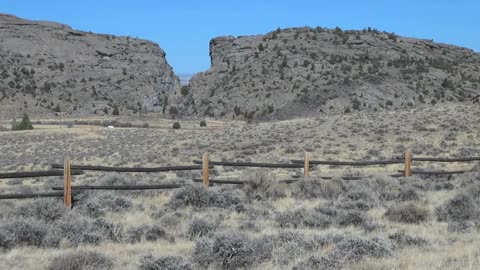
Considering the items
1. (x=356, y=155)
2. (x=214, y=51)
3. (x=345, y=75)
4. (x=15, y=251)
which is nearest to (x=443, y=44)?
(x=345, y=75)

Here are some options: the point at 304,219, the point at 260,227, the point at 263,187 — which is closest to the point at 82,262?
the point at 260,227

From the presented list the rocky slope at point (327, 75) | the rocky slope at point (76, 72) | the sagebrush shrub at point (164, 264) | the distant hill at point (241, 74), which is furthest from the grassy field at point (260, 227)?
the rocky slope at point (76, 72)

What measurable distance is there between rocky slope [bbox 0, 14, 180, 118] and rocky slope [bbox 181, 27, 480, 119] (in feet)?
65.6

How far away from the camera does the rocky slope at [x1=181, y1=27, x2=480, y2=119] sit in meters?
74.9

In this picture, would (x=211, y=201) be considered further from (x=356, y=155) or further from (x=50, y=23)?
(x=50, y=23)

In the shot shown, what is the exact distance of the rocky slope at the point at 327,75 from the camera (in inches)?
2950

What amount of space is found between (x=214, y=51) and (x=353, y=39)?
3551 cm

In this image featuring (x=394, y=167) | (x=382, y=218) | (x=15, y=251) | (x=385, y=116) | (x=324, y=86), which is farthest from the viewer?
(x=324, y=86)

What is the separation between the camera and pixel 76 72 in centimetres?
11688

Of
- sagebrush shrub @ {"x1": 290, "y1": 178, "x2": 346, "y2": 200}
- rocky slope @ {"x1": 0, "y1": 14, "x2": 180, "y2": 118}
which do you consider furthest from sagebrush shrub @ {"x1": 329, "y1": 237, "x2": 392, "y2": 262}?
rocky slope @ {"x1": 0, "y1": 14, "x2": 180, "y2": 118}

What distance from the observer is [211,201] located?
1251 cm

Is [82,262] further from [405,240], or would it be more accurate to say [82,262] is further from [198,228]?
[405,240]

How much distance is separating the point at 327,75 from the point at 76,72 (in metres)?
57.9

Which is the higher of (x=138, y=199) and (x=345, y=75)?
(x=345, y=75)
